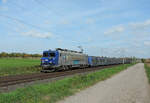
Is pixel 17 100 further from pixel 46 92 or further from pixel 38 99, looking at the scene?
pixel 46 92

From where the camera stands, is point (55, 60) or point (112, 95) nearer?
point (112, 95)

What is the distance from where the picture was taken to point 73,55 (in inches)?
1152

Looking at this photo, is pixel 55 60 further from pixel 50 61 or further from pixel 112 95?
pixel 112 95

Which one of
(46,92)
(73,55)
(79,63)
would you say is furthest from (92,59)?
(46,92)

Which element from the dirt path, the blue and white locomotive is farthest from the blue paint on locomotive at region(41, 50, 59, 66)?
the dirt path

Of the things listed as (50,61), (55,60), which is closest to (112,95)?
(55,60)

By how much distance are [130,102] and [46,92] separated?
4366 millimetres

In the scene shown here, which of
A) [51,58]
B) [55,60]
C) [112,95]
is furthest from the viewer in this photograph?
[51,58]

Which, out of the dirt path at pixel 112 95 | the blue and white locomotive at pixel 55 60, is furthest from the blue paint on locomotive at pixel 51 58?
the dirt path at pixel 112 95

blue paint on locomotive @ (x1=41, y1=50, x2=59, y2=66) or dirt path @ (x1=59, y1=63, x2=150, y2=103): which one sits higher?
blue paint on locomotive @ (x1=41, y1=50, x2=59, y2=66)

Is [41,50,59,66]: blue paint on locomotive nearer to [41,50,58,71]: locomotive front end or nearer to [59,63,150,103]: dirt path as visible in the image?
[41,50,58,71]: locomotive front end

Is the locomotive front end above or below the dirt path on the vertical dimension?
above

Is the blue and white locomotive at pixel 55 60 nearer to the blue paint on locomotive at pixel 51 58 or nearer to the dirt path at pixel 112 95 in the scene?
the blue paint on locomotive at pixel 51 58

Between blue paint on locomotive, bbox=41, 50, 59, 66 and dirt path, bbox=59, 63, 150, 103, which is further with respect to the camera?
blue paint on locomotive, bbox=41, 50, 59, 66
